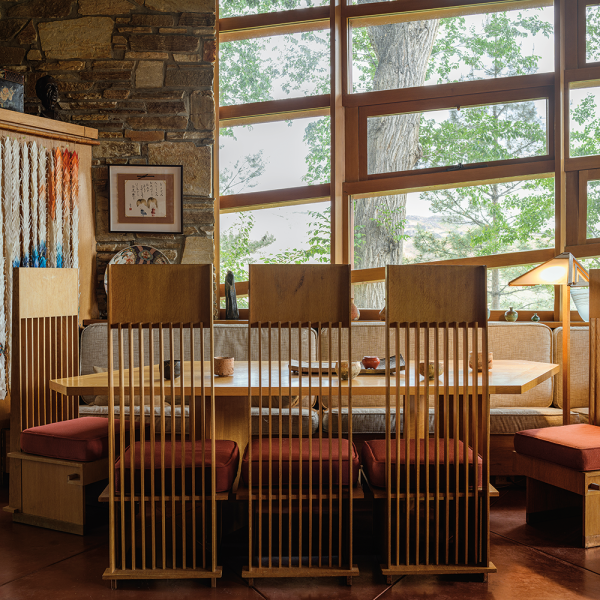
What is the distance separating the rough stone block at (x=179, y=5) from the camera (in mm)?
3904

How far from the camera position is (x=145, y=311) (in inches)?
76.5

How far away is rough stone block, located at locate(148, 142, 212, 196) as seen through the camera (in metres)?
3.92

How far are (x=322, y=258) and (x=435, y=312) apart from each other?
229 centimetres

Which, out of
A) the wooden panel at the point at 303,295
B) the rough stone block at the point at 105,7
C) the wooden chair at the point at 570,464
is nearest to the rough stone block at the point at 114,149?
the rough stone block at the point at 105,7

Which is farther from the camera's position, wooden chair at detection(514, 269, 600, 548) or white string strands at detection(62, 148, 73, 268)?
white string strands at detection(62, 148, 73, 268)

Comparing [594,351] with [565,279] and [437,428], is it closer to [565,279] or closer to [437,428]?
[565,279]

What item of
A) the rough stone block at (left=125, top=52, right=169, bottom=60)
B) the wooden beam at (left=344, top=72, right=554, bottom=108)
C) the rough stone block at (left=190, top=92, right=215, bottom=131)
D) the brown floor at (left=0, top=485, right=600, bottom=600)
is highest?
the rough stone block at (left=125, top=52, right=169, bottom=60)

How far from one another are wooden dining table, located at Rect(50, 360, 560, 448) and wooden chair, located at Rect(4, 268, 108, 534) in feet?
1.18

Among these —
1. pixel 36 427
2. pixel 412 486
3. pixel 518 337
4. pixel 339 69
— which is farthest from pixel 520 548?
pixel 339 69

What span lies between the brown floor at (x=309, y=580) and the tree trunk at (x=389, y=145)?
7.00ft

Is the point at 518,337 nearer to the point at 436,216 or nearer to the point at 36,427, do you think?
the point at 436,216

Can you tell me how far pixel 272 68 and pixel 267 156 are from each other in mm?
641

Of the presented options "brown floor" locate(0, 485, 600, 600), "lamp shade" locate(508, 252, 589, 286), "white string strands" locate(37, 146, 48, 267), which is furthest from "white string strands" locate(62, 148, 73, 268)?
"lamp shade" locate(508, 252, 589, 286)

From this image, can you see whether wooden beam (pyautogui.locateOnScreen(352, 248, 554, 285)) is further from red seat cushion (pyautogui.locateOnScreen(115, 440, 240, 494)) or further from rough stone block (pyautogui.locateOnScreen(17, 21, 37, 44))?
rough stone block (pyautogui.locateOnScreen(17, 21, 37, 44))
